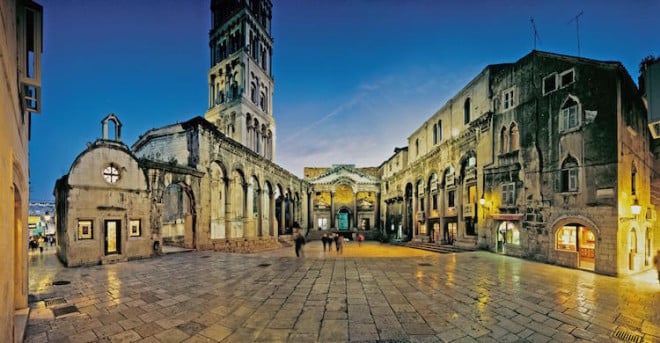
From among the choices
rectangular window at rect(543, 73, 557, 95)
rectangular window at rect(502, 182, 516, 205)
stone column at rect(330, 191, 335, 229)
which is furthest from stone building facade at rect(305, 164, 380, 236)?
rectangular window at rect(543, 73, 557, 95)

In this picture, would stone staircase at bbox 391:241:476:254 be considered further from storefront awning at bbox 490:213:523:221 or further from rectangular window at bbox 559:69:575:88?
rectangular window at bbox 559:69:575:88

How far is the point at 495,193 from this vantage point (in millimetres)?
16625

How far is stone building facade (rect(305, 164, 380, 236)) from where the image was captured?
42312mm

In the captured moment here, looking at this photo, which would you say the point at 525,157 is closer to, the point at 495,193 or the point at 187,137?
the point at 495,193

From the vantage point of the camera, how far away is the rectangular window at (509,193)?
15.5 meters

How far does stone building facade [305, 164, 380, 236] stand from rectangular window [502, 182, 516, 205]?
1038 inches

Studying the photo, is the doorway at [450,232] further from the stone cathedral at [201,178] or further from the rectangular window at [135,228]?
the rectangular window at [135,228]

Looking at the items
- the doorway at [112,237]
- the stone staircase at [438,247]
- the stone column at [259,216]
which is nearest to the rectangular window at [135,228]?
the doorway at [112,237]

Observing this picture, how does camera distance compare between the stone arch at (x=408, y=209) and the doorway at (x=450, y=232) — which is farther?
the stone arch at (x=408, y=209)

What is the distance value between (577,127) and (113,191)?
21.2 metres

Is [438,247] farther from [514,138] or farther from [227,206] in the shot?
[227,206]

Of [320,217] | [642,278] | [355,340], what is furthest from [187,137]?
[320,217]

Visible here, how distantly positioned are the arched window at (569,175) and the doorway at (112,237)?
20.9 meters

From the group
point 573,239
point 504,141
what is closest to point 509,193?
point 504,141
